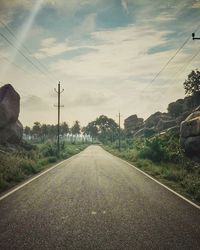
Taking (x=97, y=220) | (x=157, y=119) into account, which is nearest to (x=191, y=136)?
(x=97, y=220)

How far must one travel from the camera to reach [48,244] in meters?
4.81

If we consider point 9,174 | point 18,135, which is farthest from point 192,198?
point 18,135

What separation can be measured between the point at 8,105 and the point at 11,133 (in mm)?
3046

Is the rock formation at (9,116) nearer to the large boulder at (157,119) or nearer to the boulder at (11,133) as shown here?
the boulder at (11,133)

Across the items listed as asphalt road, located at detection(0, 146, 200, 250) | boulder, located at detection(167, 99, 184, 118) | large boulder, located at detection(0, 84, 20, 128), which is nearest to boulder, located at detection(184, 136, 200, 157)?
asphalt road, located at detection(0, 146, 200, 250)

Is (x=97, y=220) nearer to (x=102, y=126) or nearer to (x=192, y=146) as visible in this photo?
(x=192, y=146)

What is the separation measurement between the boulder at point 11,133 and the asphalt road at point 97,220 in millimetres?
20553

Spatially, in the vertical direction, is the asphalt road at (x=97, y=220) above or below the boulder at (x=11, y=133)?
below

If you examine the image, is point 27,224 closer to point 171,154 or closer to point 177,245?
point 177,245

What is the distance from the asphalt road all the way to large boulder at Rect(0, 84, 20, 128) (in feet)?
67.2

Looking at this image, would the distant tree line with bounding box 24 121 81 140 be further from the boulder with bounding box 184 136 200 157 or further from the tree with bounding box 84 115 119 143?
the boulder with bounding box 184 136 200 157

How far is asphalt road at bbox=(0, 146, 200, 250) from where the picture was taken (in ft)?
16.2

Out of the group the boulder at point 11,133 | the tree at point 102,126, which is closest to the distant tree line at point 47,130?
the tree at point 102,126

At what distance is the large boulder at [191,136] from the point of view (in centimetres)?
2239
